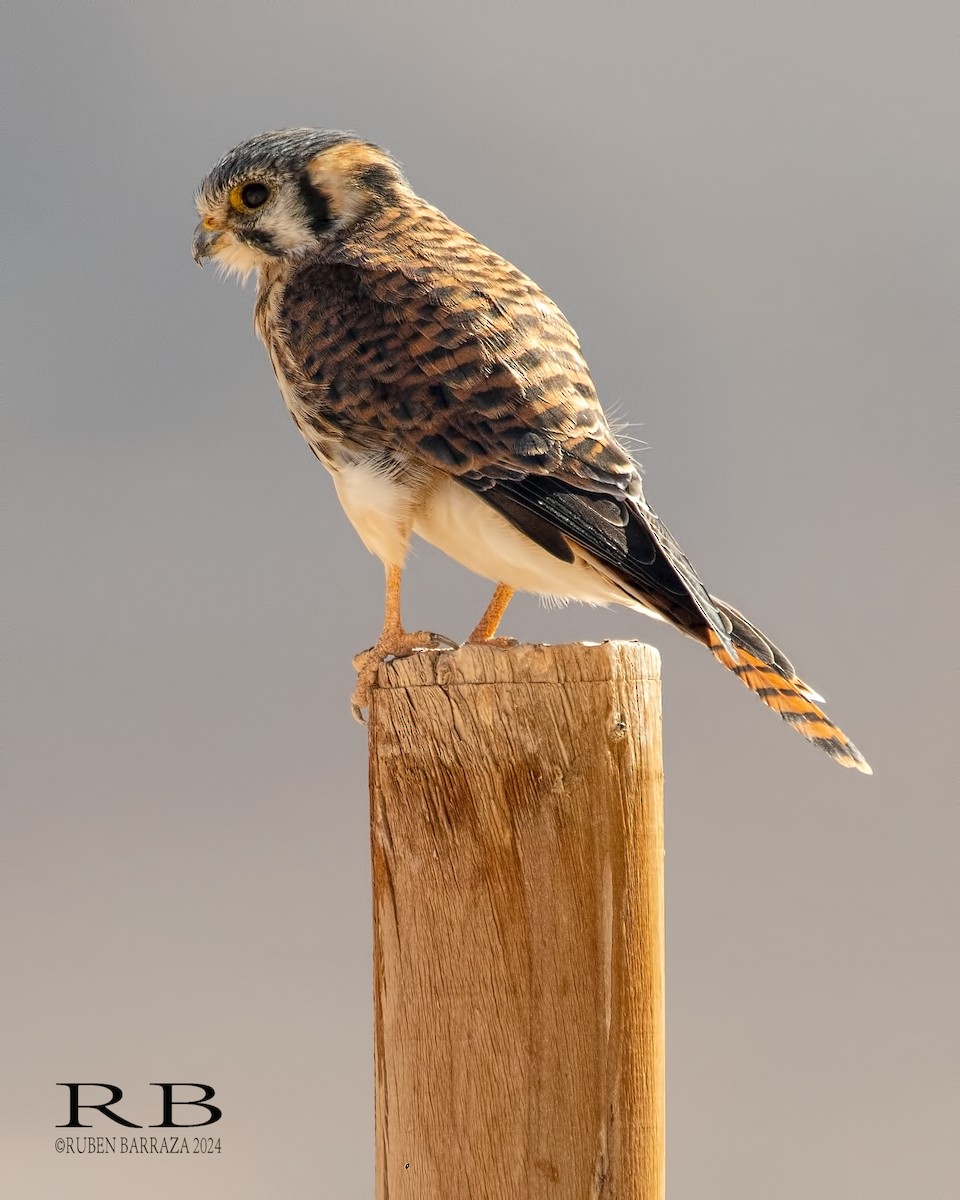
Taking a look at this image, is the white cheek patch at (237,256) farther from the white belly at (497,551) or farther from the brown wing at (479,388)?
the white belly at (497,551)

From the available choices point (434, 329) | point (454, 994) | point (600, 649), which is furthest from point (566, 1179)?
point (434, 329)

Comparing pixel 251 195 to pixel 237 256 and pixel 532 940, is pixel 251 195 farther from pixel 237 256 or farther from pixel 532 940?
pixel 532 940

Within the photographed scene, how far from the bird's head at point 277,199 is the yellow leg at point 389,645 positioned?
946mm

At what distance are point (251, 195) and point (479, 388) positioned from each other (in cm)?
94

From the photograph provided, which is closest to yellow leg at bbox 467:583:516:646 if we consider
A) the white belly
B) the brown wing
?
the white belly

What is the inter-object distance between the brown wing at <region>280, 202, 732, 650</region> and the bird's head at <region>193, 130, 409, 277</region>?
0.10m

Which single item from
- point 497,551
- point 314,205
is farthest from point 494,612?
point 314,205

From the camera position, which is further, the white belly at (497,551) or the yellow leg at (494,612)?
the yellow leg at (494,612)

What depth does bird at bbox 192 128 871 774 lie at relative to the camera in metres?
2.54

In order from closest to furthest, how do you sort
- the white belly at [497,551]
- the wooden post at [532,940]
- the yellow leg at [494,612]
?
the wooden post at [532,940] < the white belly at [497,551] < the yellow leg at [494,612]

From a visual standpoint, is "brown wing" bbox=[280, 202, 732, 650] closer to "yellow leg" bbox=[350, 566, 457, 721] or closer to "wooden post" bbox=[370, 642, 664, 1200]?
"yellow leg" bbox=[350, 566, 457, 721]

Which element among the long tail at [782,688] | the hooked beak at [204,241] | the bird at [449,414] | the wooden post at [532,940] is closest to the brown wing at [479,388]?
the bird at [449,414]

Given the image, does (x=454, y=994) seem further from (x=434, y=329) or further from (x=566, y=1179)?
(x=434, y=329)

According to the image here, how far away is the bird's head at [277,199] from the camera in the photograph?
3.20m
